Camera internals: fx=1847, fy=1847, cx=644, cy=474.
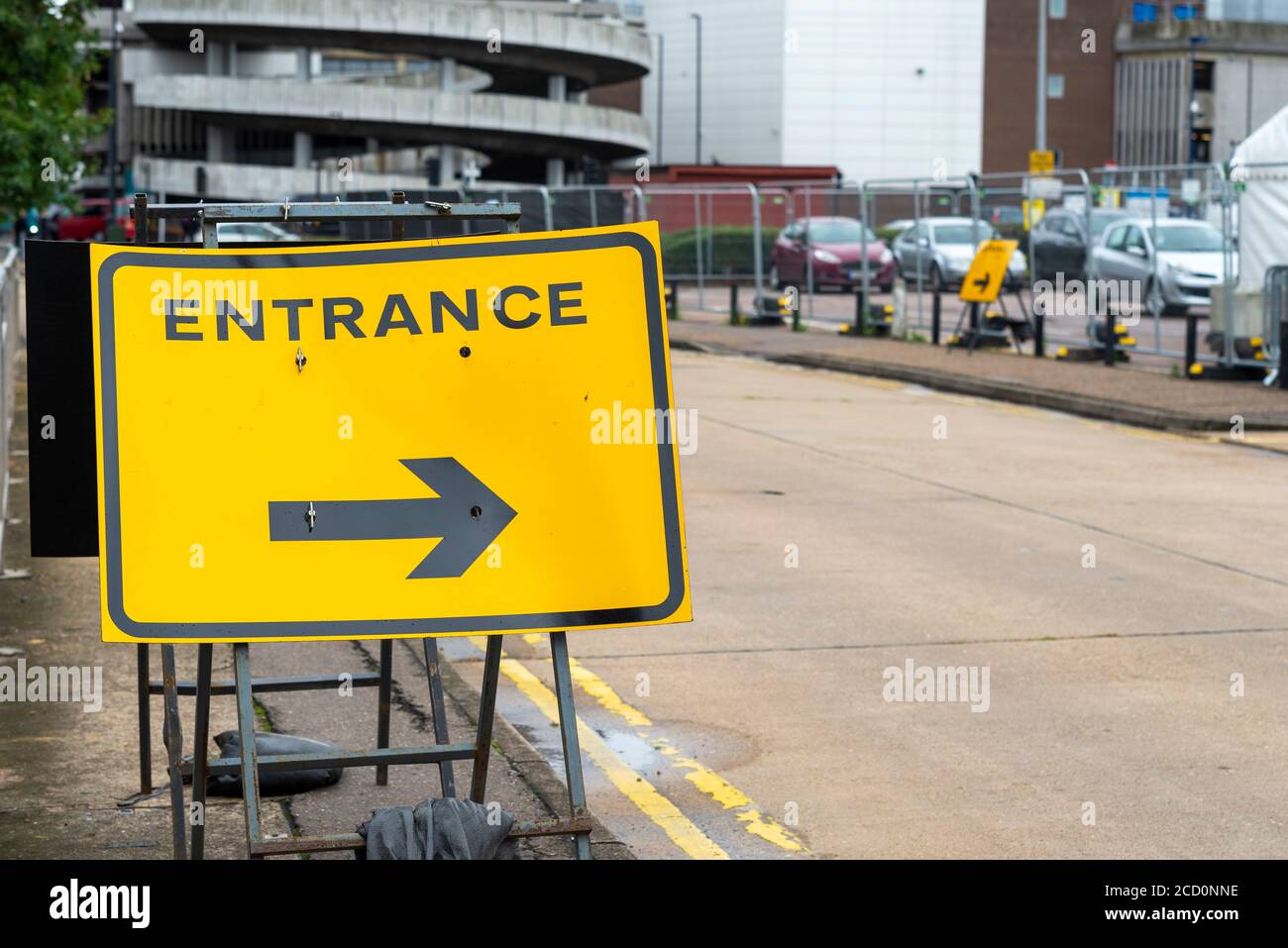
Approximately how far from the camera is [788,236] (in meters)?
37.2

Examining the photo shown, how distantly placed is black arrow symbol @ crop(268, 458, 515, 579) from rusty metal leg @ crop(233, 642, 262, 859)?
1.02ft

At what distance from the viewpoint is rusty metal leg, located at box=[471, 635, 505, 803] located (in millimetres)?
4766

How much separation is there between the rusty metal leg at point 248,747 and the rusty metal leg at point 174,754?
23.7 inches

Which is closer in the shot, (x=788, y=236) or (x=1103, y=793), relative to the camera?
(x=1103, y=793)

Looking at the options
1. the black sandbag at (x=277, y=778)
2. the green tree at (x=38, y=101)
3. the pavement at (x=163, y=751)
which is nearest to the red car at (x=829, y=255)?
the green tree at (x=38, y=101)

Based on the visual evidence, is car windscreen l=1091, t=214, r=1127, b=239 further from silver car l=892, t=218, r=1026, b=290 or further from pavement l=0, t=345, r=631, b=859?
pavement l=0, t=345, r=631, b=859

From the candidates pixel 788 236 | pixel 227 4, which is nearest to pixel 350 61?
pixel 227 4

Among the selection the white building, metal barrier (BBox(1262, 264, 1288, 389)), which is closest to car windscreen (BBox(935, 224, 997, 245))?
metal barrier (BBox(1262, 264, 1288, 389))

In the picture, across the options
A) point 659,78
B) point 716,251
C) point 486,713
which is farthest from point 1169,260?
point 659,78

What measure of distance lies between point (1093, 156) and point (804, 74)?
15305 mm

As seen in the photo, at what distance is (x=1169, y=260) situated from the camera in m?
29.1

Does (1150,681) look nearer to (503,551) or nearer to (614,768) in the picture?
(614,768)

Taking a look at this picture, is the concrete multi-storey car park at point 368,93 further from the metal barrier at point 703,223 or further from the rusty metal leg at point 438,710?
the rusty metal leg at point 438,710

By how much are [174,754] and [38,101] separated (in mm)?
18370
